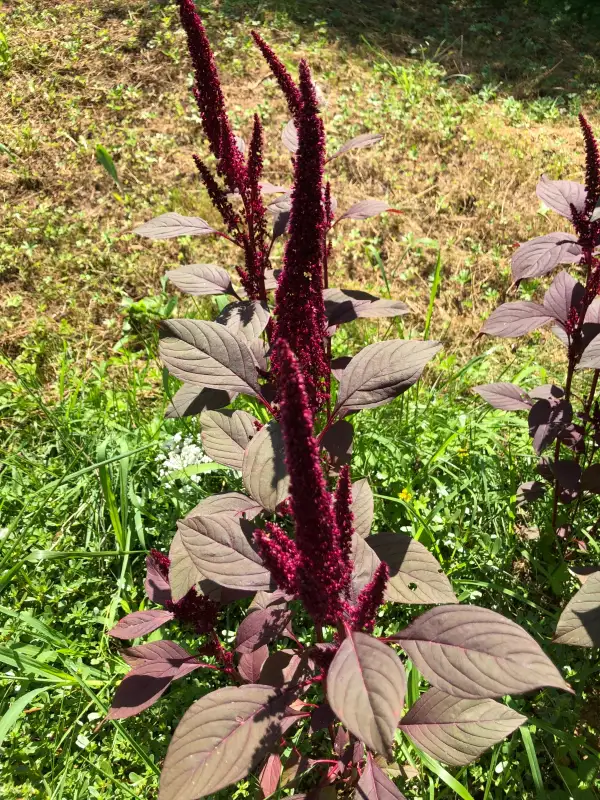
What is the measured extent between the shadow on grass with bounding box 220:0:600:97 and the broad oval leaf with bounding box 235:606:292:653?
18.2ft

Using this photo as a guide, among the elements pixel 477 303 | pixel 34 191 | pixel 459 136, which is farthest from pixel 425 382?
pixel 34 191

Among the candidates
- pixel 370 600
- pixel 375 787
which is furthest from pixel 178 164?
pixel 375 787

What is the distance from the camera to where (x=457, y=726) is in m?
1.32

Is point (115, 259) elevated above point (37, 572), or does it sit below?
above

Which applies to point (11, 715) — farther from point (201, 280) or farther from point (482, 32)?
point (482, 32)

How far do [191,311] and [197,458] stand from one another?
53.0 inches

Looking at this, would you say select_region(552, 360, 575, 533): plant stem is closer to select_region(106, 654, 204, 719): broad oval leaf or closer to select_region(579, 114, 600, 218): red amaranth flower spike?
select_region(579, 114, 600, 218): red amaranth flower spike

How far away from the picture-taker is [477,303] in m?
3.71

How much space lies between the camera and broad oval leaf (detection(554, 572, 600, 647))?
1.32m

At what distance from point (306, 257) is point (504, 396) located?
117 centimetres

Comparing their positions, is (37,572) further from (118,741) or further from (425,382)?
(425,382)

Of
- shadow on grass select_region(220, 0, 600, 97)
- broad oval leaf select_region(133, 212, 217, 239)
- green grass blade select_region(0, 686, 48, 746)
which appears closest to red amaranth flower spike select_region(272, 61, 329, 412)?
broad oval leaf select_region(133, 212, 217, 239)

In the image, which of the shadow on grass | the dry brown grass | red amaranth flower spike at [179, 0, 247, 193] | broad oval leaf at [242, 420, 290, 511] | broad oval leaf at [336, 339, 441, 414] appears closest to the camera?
broad oval leaf at [242, 420, 290, 511]

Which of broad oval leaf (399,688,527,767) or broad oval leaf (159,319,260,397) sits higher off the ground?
broad oval leaf (159,319,260,397)
